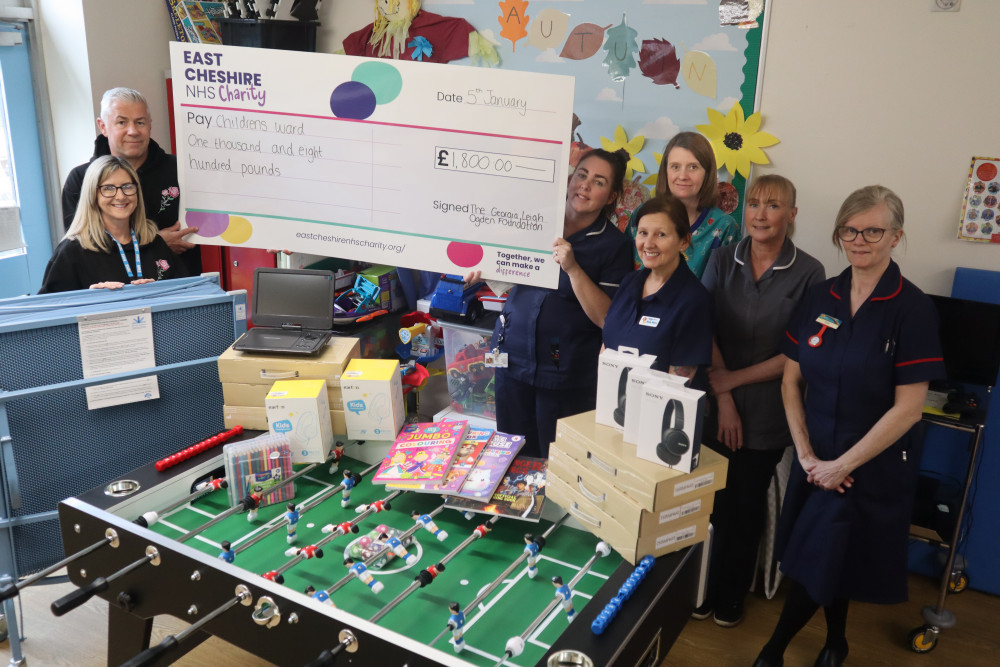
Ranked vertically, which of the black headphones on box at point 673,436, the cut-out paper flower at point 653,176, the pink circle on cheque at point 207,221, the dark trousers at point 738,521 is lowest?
the dark trousers at point 738,521

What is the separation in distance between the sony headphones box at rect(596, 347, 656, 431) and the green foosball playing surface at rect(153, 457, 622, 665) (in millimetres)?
304

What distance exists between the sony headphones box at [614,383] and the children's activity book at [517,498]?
10.1 inches

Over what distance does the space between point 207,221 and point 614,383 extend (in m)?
1.89

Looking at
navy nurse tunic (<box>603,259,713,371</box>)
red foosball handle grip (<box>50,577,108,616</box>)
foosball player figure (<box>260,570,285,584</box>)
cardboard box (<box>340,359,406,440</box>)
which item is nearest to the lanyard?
→ cardboard box (<box>340,359,406,440</box>)

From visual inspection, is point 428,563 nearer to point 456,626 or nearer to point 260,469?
point 456,626

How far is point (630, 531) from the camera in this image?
188 centimetres

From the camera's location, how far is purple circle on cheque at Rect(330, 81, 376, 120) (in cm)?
288

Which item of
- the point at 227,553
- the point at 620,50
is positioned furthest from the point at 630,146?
the point at 227,553

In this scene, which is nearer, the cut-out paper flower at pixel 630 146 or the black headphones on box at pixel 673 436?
the black headphones on box at pixel 673 436

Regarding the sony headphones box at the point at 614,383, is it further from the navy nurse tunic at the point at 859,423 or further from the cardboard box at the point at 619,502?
the navy nurse tunic at the point at 859,423

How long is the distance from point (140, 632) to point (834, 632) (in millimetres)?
2146

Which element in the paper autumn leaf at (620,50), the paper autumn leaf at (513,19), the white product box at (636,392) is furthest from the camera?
the paper autumn leaf at (513,19)

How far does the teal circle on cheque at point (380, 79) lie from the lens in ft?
9.32

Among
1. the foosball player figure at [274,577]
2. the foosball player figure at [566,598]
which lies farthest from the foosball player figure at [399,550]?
the foosball player figure at [566,598]
